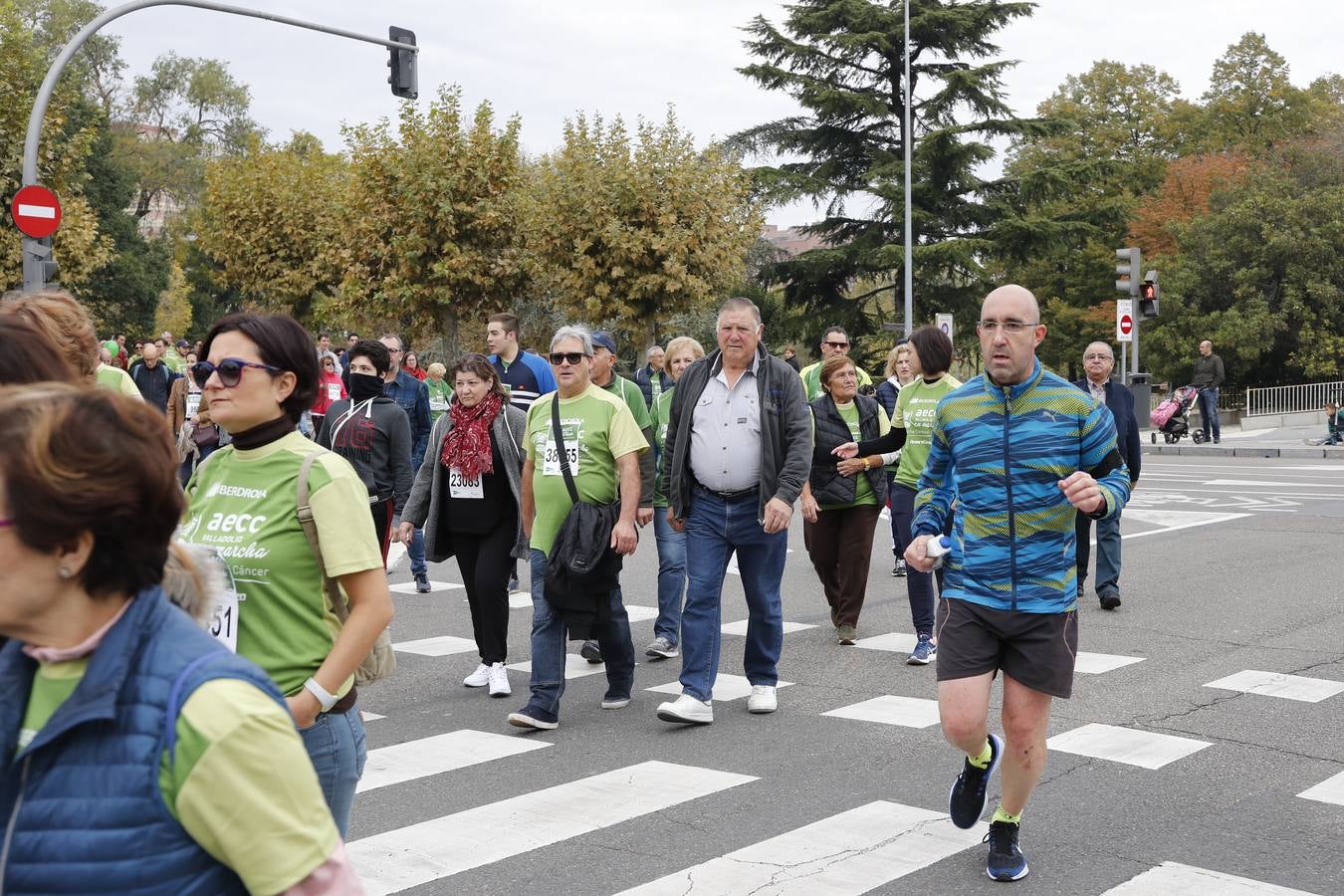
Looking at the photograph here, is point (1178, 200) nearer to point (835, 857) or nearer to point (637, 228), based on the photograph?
point (637, 228)

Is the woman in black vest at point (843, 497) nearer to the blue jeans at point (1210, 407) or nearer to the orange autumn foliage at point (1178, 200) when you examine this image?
the blue jeans at point (1210, 407)

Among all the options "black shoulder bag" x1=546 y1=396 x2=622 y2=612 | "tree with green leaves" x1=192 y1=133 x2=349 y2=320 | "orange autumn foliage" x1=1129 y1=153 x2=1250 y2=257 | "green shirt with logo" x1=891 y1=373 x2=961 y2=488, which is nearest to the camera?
"black shoulder bag" x1=546 y1=396 x2=622 y2=612

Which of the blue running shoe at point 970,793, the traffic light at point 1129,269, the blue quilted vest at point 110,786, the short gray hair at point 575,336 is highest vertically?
the traffic light at point 1129,269

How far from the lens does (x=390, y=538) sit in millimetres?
8844

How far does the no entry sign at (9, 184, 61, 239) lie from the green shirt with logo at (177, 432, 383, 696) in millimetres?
13594

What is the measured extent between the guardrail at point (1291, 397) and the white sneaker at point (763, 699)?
1309 inches

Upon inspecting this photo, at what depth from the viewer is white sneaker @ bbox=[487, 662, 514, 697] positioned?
780cm

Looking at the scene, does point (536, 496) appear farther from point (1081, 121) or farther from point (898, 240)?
point (1081, 121)

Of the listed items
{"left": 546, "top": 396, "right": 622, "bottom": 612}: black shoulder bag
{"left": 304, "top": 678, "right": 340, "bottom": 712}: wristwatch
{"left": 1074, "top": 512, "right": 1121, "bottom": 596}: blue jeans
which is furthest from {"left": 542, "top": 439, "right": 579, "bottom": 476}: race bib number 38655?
{"left": 1074, "top": 512, "right": 1121, "bottom": 596}: blue jeans

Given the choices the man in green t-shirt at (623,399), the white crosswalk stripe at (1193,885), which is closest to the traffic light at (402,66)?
the man in green t-shirt at (623,399)

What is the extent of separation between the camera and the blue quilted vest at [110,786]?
176cm

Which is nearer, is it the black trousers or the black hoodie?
the black trousers

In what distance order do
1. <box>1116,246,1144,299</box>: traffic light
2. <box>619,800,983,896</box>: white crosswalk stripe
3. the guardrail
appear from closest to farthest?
<box>619,800,983,896</box>: white crosswalk stripe, <box>1116,246,1144,299</box>: traffic light, the guardrail

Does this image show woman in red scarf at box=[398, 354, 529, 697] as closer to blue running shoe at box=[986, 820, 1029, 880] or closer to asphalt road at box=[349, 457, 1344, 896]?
asphalt road at box=[349, 457, 1344, 896]
